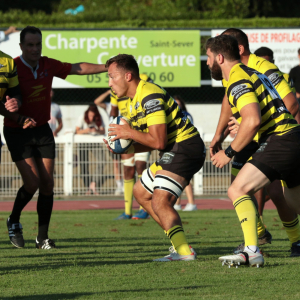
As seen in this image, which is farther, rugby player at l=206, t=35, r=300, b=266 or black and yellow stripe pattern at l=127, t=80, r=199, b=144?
black and yellow stripe pattern at l=127, t=80, r=199, b=144

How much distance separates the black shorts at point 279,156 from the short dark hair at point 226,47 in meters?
0.80

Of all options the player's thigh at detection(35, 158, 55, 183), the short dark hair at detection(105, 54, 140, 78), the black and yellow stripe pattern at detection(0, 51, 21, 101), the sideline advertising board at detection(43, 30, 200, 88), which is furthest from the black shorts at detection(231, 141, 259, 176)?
the sideline advertising board at detection(43, 30, 200, 88)

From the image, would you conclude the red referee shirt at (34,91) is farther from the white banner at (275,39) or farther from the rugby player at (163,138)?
the white banner at (275,39)

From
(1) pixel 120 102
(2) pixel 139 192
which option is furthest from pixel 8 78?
(1) pixel 120 102

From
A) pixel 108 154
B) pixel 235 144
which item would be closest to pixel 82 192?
pixel 108 154

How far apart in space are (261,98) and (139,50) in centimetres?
1331

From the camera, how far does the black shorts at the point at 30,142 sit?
6832mm

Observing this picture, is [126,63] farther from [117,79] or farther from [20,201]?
[20,201]

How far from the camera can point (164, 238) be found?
7.68 m

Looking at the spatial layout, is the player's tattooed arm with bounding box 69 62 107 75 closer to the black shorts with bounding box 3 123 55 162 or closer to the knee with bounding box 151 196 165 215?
the black shorts with bounding box 3 123 55 162

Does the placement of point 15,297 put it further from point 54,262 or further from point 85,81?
point 85,81

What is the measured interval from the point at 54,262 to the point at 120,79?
71.5 inches

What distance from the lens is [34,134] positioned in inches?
270

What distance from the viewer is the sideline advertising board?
1792 centimetres
